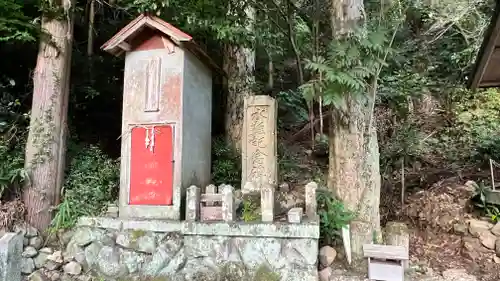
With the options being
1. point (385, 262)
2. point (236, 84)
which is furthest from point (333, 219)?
point (236, 84)

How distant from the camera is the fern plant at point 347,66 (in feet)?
15.5

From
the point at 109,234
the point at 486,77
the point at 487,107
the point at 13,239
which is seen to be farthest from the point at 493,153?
the point at 13,239

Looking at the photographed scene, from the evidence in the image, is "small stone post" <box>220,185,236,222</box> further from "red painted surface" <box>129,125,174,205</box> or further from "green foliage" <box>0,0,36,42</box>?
"green foliage" <box>0,0,36,42</box>

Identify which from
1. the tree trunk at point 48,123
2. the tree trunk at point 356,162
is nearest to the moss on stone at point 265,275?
the tree trunk at point 356,162

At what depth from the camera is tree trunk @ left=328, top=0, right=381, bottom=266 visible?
17.0ft

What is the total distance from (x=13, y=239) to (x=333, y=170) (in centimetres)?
408

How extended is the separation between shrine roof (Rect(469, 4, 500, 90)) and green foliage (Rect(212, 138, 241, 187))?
4181mm

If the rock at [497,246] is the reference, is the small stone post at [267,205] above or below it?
above

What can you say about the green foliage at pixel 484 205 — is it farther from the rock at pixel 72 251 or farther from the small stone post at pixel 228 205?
the rock at pixel 72 251

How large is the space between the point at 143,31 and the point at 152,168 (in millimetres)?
2178

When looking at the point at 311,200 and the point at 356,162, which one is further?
the point at 356,162

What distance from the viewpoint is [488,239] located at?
209 inches

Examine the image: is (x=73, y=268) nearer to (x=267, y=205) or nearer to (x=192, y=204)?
(x=192, y=204)

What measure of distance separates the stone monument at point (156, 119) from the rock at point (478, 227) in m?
4.31
